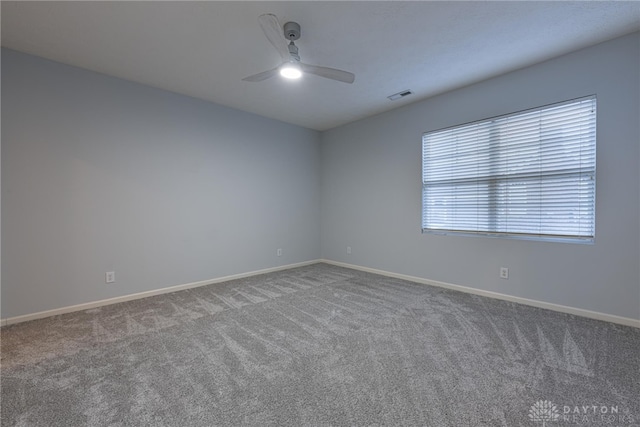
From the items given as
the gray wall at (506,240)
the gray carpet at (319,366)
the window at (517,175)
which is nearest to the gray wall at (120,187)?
the gray carpet at (319,366)

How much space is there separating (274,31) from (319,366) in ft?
7.91

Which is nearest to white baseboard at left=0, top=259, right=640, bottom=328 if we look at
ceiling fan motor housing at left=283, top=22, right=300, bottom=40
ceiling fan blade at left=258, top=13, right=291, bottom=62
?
ceiling fan blade at left=258, top=13, right=291, bottom=62

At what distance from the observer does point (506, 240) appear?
3.17 meters

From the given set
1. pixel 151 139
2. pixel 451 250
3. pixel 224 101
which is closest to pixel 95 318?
pixel 151 139

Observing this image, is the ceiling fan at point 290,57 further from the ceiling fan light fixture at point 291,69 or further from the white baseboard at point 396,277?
the white baseboard at point 396,277

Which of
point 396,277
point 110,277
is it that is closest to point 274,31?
point 110,277

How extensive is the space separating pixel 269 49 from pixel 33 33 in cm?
200

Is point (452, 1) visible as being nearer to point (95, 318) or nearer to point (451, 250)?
point (451, 250)

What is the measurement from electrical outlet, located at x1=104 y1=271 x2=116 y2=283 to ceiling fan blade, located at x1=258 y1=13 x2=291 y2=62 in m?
3.01

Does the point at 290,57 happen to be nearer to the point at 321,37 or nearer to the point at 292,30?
the point at 292,30

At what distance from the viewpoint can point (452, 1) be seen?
1.99 m

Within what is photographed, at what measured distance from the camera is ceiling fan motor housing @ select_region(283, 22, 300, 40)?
2.19 meters

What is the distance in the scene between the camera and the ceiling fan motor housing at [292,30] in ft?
7.19

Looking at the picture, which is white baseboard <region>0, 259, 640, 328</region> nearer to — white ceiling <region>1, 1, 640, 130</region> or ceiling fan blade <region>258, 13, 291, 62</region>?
white ceiling <region>1, 1, 640, 130</region>
